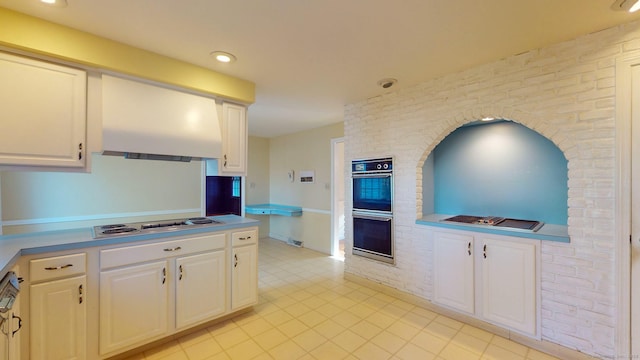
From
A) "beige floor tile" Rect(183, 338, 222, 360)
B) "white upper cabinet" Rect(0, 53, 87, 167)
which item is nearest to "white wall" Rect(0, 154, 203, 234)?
"white upper cabinet" Rect(0, 53, 87, 167)

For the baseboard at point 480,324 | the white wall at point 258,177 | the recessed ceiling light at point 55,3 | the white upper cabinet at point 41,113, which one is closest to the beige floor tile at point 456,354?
the baseboard at point 480,324

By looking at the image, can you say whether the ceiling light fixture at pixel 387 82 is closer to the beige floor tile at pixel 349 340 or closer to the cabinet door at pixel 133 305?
the beige floor tile at pixel 349 340

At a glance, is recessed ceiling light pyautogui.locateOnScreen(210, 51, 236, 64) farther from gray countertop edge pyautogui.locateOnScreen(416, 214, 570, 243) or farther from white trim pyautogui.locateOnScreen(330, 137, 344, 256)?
white trim pyautogui.locateOnScreen(330, 137, 344, 256)

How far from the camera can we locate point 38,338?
1.58m

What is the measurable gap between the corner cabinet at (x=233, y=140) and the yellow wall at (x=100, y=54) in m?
0.16

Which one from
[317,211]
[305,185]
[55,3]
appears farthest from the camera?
[305,185]

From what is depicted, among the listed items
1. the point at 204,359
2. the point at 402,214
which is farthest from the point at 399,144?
the point at 204,359

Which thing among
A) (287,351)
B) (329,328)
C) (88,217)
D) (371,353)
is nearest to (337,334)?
(329,328)

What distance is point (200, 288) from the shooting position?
225 cm

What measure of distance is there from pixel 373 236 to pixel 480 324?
133 cm

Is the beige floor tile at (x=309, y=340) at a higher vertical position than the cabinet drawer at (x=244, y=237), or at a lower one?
lower

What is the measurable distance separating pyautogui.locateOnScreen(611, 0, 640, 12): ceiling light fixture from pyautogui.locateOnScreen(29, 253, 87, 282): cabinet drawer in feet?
12.3

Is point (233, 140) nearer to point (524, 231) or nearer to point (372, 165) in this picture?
point (372, 165)

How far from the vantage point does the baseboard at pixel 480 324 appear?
1.93 m
